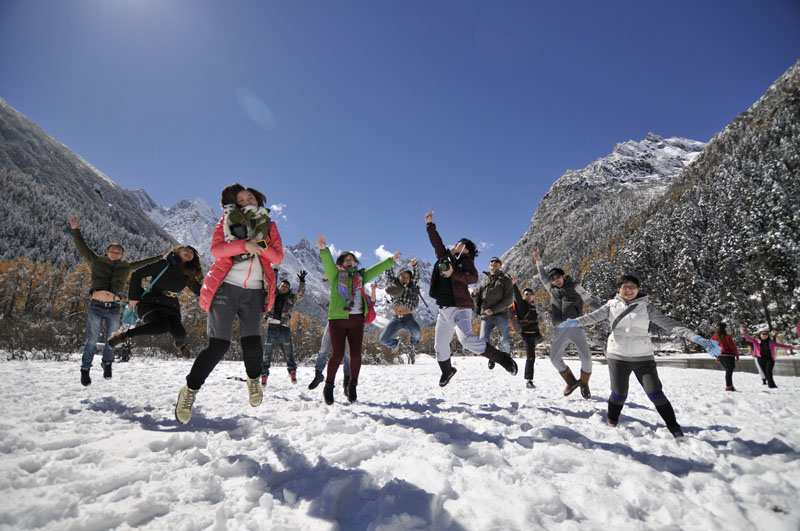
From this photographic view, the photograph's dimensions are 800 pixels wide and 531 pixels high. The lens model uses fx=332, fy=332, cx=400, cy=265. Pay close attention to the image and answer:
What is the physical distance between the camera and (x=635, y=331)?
368 cm

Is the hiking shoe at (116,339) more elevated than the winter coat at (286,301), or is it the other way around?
the winter coat at (286,301)

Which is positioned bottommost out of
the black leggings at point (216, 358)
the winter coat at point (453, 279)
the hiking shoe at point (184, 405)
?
the hiking shoe at point (184, 405)

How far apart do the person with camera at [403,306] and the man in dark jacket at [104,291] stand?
13.9 feet

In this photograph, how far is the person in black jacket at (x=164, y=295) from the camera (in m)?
4.93

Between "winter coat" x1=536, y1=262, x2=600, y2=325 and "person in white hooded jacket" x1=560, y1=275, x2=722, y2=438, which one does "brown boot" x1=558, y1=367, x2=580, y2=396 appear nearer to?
"winter coat" x1=536, y1=262, x2=600, y2=325

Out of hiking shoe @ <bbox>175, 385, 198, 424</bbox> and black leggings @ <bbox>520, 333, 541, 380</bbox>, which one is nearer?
hiking shoe @ <bbox>175, 385, 198, 424</bbox>

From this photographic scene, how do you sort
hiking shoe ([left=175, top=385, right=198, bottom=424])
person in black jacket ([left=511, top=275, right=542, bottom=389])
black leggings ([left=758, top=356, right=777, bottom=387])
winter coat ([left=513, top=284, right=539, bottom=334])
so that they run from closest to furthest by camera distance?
hiking shoe ([left=175, top=385, right=198, bottom=424]) < person in black jacket ([left=511, top=275, right=542, bottom=389]) < winter coat ([left=513, top=284, right=539, bottom=334]) < black leggings ([left=758, top=356, right=777, bottom=387])

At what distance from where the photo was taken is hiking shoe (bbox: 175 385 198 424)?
3.08m

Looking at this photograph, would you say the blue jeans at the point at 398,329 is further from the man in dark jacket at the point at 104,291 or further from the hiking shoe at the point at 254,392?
the man in dark jacket at the point at 104,291

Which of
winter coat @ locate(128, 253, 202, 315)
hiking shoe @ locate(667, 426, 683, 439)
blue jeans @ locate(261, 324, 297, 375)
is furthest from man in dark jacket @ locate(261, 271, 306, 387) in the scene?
hiking shoe @ locate(667, 426, 683, 439)

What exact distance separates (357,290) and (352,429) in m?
1.93

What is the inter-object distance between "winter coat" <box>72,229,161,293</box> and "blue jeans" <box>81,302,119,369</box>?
32 centimetres

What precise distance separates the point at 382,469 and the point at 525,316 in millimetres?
6914

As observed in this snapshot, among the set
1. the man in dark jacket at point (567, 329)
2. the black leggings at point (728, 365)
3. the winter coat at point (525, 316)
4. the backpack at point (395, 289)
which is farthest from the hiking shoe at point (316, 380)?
the black leggings at point (728, 365)
